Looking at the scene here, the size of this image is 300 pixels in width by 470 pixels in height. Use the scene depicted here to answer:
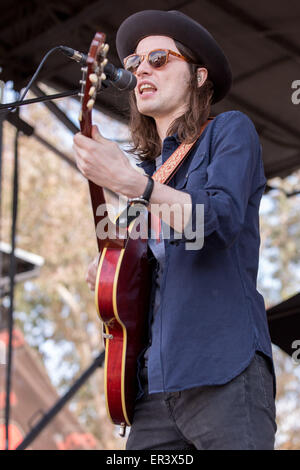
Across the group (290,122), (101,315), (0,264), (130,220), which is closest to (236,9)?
(290,122)

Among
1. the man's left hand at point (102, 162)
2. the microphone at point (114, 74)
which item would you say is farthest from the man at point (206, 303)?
the microphone at point (114, 74)

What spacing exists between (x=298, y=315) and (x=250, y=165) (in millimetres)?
1560

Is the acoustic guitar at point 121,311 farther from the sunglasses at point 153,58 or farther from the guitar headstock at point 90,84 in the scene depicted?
the sunglasses at point 153,58

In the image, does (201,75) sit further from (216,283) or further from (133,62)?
(216,283)

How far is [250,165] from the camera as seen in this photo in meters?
1.84

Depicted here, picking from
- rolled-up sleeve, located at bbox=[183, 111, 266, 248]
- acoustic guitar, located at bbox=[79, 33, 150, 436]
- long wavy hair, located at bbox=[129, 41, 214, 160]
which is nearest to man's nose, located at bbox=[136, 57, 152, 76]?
long wavy hair, located at bbox=[129, 41, 214, 160]

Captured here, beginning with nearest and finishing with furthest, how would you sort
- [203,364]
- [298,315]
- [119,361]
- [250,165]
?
1. [203,364]
2. [250,165]
3. [119,361]
4. [298,315]

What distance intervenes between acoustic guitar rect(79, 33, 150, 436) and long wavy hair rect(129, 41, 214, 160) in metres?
0.36

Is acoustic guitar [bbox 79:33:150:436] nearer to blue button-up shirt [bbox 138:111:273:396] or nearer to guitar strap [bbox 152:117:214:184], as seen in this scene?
blue button-up shirt [bbox 138:111:273:396]

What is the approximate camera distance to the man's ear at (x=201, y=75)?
2.31 metres

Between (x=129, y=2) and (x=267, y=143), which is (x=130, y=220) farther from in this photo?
(x=267, y=143)

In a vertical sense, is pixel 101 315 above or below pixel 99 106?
below

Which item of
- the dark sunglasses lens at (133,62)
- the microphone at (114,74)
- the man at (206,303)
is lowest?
the man at (206,303)

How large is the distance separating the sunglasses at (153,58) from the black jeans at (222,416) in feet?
3.31
